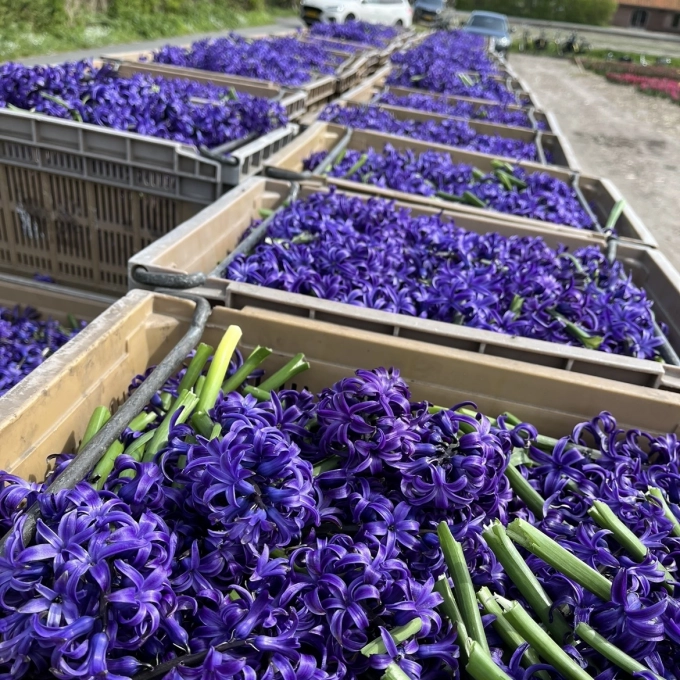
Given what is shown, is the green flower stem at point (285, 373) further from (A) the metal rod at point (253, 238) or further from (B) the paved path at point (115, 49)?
(B) the paved path at point (115, 49)

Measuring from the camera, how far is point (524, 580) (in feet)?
5.23

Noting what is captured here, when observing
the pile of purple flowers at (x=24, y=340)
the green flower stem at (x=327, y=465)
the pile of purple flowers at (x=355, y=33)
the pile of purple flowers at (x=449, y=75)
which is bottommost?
the pile of purple flowers at (x=24, y=340)

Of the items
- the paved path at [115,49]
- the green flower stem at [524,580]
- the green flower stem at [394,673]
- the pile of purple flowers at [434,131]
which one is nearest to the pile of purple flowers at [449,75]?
the pile of purple flowers at [434,131]

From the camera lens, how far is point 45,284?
3.59 meters

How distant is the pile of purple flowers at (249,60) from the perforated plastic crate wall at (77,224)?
134 inches

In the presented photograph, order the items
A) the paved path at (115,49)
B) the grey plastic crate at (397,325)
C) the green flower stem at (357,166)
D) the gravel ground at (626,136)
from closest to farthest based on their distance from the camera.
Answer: the grey plastic crate at (397,325), the green flower stem at (357,166), the gravel ground at (626,136), the paved path at (115,49)

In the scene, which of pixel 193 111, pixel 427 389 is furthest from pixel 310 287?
pixel 193 111

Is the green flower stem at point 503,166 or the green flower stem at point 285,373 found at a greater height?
the green flower stem at point 503,166

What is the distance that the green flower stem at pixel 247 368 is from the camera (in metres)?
2.18

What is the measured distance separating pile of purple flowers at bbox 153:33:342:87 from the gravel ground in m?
5.18

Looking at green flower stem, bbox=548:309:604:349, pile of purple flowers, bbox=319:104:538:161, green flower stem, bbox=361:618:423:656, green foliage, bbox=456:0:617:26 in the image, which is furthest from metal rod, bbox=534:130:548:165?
green foliage, bbox=456:0:617:26

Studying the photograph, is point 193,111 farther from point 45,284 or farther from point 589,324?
point 589,324

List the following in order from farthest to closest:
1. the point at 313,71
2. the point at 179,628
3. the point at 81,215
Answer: the point at 313,71
the point at 81,215
the point at 179,628

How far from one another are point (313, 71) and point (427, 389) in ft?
21.4
